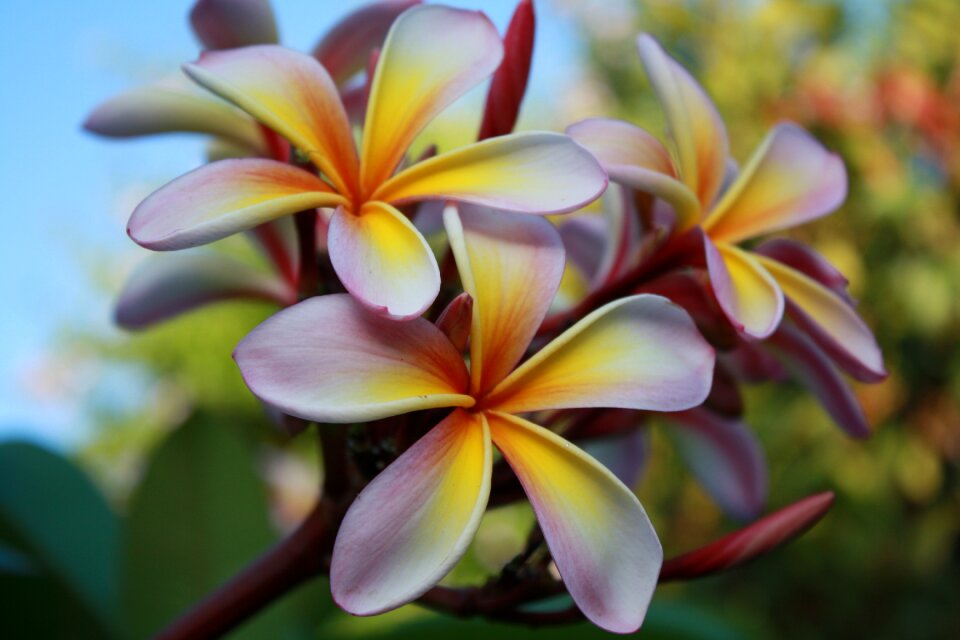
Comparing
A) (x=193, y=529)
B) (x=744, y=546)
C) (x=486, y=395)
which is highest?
(x=486, y=395)

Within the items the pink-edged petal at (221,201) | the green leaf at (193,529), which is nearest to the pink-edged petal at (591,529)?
the pink-edged petal at (221,201)

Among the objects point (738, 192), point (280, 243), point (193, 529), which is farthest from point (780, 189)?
point (193, 529)

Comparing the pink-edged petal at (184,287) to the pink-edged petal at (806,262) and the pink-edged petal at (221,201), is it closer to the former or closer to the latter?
the pink-edged petal at (221,201)

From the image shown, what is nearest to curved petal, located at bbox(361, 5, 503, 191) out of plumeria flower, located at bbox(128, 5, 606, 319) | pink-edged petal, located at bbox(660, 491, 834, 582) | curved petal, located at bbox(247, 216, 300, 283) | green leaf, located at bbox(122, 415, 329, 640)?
plumeria flower, located at bbox(128, 5, 606, 319)

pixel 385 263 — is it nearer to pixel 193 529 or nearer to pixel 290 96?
pixel 290 96

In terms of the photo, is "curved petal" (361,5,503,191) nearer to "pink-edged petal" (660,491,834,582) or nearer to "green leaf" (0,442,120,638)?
"pink-edged petal" (660,491,834,582)

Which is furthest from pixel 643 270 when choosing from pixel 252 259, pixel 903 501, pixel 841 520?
pixel 252 259

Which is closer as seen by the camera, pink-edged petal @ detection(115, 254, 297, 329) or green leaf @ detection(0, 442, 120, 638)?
pink-edged petal @ detection(115, 254, 297, 329)
